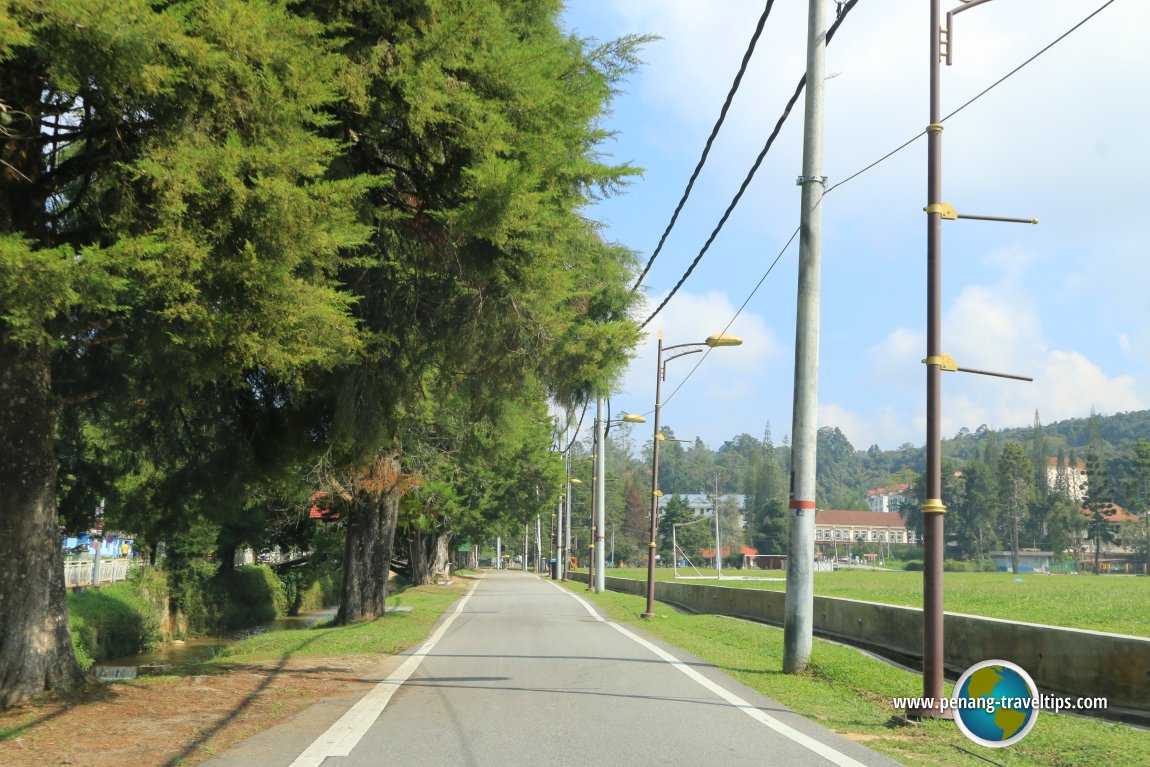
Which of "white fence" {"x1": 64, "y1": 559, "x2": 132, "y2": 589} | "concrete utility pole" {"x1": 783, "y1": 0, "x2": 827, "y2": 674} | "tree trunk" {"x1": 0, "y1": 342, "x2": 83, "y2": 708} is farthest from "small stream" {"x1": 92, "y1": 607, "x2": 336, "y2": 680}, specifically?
"concrete utility pole" {"x1": 783, "y1": 0, "x2": 827, "y2": 674}

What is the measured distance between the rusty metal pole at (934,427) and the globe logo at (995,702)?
6.45 feet

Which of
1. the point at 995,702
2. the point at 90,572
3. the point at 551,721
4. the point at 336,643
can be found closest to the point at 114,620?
the point at 90,572

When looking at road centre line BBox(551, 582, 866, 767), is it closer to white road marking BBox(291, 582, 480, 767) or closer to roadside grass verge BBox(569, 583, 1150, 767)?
roadside grass verge BBox(569, 583, 1150, 767)

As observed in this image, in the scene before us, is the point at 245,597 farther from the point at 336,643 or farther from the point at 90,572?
the point at 336,643

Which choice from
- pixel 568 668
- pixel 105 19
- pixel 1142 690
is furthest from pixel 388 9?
pixel 1142 690

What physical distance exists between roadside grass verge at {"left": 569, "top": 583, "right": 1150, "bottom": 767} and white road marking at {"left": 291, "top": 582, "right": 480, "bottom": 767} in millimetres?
4062

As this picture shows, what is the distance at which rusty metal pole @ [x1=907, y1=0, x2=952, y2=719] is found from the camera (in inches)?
356

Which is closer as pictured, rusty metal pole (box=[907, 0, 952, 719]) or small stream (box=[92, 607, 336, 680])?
rusty metal pole (box=[907, 0, 952, 719])

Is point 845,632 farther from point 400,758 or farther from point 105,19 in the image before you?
point 105,19

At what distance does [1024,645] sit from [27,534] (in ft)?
36.0

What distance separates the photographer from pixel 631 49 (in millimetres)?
11211

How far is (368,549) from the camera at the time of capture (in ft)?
72.6

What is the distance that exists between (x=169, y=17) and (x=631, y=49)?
556 centimetres

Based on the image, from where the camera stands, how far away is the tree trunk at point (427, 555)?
164 ft
